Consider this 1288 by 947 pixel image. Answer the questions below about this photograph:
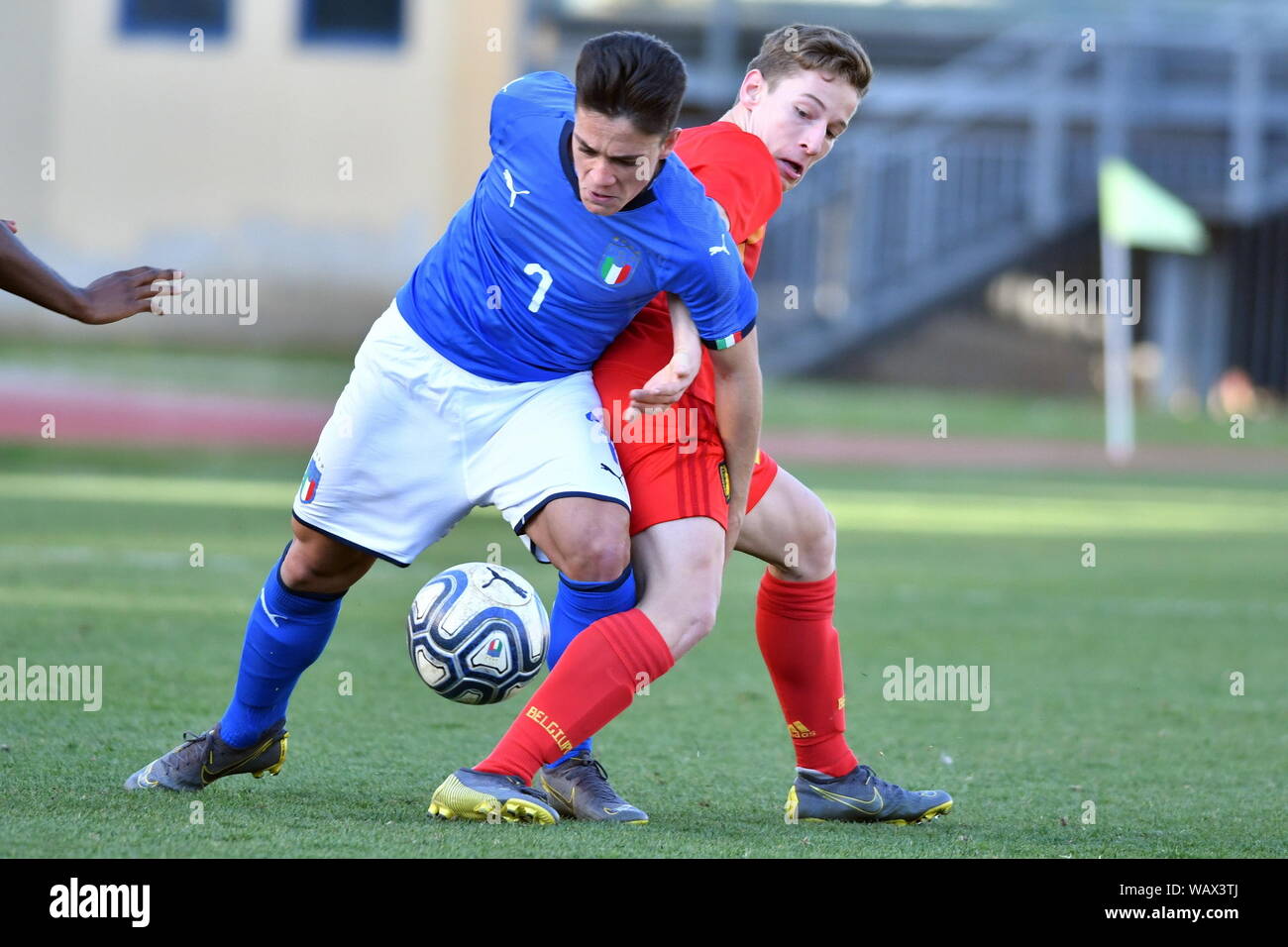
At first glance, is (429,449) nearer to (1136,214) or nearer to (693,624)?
(693,624)

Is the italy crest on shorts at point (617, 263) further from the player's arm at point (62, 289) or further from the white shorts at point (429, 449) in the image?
the player's arm at point (62, 289)

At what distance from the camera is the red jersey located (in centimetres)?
411

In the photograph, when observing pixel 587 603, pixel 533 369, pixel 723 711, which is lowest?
pixel 723 711

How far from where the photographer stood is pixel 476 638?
13.3 feet

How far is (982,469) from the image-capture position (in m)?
20.5

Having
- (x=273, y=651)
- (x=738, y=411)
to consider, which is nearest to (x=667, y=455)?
(x=738, y=411)

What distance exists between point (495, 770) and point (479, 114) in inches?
1032

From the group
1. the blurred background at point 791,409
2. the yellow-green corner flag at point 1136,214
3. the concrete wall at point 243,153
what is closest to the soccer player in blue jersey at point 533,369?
the blurred background at point 791,409

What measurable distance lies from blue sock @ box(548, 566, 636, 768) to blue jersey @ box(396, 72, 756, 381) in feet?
1.64

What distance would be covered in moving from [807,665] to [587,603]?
0.76 metres

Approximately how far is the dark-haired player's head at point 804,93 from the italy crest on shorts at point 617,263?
1.92ft

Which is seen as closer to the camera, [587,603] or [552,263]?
[552,263]
